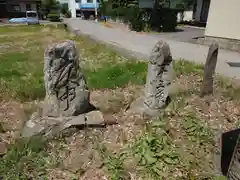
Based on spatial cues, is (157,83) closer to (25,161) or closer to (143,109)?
(143,109)

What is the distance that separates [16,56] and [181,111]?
8.08 meters

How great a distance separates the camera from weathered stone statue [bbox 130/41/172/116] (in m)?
4.39

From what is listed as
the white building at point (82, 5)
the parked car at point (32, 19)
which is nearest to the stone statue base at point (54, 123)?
the parked car at point (32, 19)

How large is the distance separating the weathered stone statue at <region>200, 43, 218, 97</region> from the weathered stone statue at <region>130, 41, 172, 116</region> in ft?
3.79

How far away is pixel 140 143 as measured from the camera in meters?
3.63

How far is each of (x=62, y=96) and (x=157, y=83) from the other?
1780 millimetres

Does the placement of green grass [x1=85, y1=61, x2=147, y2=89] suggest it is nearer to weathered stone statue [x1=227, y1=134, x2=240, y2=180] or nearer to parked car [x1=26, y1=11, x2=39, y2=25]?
weathered stone statue [x1=227, y1=134, x2=240, y2=180]

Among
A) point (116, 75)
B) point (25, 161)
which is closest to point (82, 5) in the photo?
point (116, 75)

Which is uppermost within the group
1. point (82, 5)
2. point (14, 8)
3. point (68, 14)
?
point (82, 5)

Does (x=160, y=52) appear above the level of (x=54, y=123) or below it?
above

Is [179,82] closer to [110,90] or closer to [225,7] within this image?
[110,90]

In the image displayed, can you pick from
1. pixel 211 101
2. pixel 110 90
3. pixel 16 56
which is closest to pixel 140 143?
pixel 211 101

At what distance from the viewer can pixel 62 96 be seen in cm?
402

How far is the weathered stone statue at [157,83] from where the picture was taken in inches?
173
